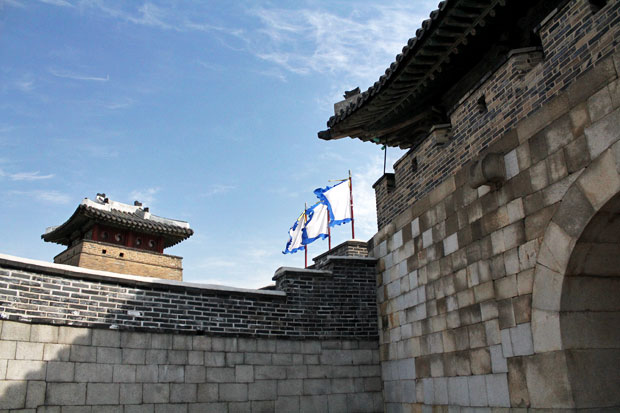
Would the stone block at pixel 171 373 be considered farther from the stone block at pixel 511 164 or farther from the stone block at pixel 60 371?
the stone block at pixel 511 164

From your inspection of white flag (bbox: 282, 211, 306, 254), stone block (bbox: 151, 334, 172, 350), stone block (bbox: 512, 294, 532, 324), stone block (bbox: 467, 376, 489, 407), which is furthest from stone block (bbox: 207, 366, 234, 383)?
white flag (bbox: 282, 211, 306, 254)

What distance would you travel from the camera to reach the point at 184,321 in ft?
24.2

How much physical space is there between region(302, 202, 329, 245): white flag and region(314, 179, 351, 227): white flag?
0.51 meters

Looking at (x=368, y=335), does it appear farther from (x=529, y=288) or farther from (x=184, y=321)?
(x=529, y=288)

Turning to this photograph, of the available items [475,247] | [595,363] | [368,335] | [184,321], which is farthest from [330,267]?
[595,363]

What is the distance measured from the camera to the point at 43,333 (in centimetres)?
627

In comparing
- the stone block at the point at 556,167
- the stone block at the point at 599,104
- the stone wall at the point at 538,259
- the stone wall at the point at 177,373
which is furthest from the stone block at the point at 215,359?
the stone block at the point at 599,104

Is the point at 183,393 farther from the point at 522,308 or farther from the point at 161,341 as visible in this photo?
the point at 522,308

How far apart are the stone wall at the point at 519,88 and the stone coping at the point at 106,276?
9.31 ft

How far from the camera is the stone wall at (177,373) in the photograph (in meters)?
6.07

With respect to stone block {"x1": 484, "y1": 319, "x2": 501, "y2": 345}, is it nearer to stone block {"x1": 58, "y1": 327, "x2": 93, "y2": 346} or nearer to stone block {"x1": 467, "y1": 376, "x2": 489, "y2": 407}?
stone block {"x1": 467, "y1": 376, "x2": 489, "y2": 407}

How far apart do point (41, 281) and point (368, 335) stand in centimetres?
483

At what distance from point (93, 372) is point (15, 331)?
104 centimetres

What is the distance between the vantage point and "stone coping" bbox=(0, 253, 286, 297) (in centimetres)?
633
